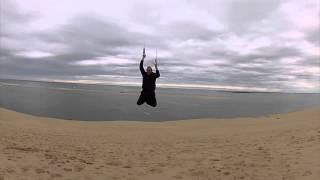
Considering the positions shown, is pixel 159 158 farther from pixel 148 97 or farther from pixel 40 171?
pixel 148 97

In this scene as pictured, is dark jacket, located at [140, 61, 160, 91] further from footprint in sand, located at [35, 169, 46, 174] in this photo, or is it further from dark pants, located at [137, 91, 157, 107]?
footprint in sand, located at [35, 169, 46, 174]

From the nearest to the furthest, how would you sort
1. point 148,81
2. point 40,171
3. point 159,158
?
1. point 148,81
2. point 40,171
3. point 159,158

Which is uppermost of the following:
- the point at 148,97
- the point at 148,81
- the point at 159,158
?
the point at 148,81

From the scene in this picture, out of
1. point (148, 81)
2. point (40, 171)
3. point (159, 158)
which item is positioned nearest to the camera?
point (148, 81)

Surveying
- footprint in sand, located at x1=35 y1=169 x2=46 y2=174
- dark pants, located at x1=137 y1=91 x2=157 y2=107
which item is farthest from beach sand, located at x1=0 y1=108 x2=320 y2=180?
dark pants, located at x1=137 y1=91 x2=157 y2=107

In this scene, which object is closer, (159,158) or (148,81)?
(148,81)

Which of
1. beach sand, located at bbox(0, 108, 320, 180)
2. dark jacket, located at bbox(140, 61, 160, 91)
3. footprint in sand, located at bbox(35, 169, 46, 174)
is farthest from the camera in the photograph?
beach sand, located at bbox(0, 108, 320, 180)

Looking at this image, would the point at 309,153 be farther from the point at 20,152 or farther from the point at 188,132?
the point at 188,132

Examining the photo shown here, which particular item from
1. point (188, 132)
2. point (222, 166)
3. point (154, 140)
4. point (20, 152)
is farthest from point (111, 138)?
point (222, 166)

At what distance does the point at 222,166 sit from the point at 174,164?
1.79 metres

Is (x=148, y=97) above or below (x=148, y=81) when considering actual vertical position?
below

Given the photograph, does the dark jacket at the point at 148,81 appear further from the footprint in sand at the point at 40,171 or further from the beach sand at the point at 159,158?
the footprint in sand at the point at 40,171

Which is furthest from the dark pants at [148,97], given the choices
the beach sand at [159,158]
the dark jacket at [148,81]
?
the beach sand at [159,158]

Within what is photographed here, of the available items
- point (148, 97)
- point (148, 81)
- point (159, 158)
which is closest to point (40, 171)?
point (148, 97)
